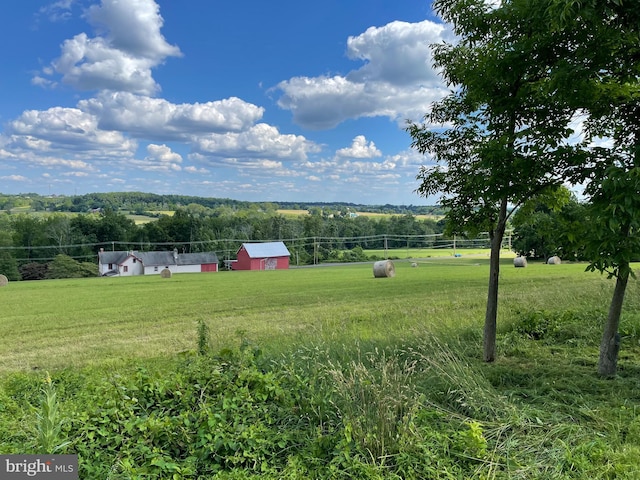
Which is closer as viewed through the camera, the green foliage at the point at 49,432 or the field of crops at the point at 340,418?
the green foliage at the point at 49,432

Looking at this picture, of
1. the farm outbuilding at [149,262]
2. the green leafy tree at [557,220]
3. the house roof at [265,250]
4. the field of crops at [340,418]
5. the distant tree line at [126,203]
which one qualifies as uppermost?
the distant tree line at [126,203]

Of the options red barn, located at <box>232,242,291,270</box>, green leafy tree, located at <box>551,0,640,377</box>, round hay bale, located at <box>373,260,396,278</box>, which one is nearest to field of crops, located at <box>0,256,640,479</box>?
green leafy tree, located at <box>551,0,640,377</box>

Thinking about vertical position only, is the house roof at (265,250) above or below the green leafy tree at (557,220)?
below

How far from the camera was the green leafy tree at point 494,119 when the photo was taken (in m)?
5.07

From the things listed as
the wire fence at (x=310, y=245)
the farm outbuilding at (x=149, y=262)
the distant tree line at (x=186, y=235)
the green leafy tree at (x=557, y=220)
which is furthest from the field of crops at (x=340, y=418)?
the wire fence at (x=310, y=245)

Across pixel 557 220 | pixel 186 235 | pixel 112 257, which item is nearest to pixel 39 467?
pixel 557 220

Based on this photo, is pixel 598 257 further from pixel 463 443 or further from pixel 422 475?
pixel 422 475

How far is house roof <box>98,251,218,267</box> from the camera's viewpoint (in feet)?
219

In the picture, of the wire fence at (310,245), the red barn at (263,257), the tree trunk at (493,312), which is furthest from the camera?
the wire fence at (310,245)

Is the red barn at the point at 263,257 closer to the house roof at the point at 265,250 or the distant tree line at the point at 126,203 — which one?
the house roof at the point at 265,250

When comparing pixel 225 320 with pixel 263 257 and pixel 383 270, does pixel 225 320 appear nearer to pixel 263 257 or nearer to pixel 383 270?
pixel 383 270

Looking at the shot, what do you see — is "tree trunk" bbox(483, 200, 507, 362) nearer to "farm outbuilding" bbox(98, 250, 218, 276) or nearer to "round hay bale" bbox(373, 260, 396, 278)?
"round hay bale" bbox(373, 260, 396, 278)

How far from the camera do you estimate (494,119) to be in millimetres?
6023

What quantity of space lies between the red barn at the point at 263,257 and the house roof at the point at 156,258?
6365 millimetres
